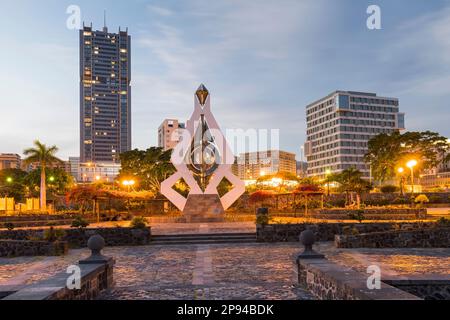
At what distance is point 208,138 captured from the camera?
32562 mm

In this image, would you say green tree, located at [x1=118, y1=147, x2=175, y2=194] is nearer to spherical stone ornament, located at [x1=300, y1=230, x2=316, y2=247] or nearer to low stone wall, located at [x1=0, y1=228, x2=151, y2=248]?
low stone wall, located at [x1=0, y1=228, x2=151, y2=248]

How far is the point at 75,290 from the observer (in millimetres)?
7938

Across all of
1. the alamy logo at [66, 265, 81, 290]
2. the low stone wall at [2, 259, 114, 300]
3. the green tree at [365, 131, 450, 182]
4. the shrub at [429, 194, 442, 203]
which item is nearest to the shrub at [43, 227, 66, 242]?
the low stone wall at [2, 259, 114, 300]

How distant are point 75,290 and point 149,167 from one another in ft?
183

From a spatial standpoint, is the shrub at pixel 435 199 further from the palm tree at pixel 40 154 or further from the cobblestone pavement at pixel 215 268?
the palm tree at pixel 40 154

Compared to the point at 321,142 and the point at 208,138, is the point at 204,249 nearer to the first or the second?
the point at 208,138

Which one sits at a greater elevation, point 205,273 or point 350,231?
point 350,231

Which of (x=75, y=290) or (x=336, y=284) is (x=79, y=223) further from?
(x=336, y=284)

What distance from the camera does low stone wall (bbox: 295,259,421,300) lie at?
21.1 feet

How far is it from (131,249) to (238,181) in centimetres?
1489

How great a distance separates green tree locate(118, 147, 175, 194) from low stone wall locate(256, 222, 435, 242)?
135 ft

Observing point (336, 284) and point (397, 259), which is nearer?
point (336, 284)

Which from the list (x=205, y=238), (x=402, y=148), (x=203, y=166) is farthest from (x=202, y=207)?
(x=402, y=148)
